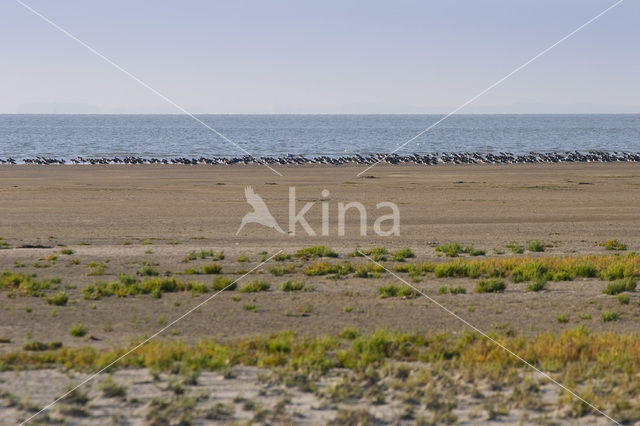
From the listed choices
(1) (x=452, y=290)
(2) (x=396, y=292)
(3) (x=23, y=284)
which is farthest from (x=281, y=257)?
(3) (x=23, y=284)

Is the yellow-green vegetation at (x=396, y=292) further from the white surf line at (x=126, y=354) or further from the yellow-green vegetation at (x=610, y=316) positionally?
the yellow-green vegetation at (x=610, y=316)

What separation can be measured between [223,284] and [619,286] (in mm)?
9680

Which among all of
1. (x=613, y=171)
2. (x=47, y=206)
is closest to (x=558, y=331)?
(x=47, y=206)

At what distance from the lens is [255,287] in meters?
20.3

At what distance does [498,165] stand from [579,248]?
4551 cm

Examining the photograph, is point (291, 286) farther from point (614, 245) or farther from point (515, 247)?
point (614, 245)

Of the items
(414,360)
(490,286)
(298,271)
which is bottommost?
(298,271)

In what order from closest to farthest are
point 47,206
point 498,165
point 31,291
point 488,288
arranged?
point 31,291 < point 488,288 < point 47,206 < point 498,165

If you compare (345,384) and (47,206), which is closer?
(345,384)

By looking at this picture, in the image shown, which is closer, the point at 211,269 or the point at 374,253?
the point at 211,269

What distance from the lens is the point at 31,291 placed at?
19266 mm

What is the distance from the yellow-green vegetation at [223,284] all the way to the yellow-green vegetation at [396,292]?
145 inches

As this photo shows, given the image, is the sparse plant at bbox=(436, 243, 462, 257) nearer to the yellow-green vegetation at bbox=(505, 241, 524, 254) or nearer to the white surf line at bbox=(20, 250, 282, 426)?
the yellow-green vegetation at bbox=(505, 241, 524, 254)

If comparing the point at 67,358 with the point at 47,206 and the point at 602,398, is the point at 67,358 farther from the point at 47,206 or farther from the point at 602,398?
the point at 47,206
